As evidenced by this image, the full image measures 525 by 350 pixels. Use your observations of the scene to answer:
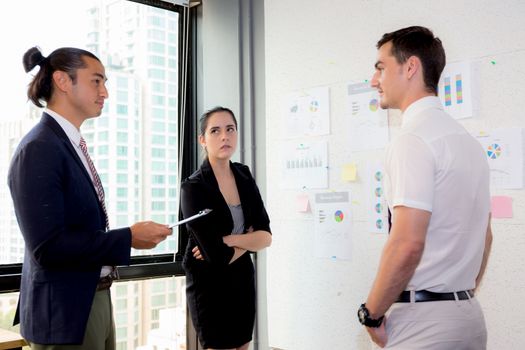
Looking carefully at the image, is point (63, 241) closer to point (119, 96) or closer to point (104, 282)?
point (104, 282)

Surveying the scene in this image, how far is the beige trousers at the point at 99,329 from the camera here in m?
1.49

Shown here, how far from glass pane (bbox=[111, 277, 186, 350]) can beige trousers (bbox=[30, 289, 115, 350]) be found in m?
1.43

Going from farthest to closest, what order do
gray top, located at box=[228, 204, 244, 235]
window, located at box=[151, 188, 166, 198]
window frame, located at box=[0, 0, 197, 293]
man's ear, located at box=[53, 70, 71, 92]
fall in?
window, located at box=[151, 188, 166, 198] → window frame, located at box=[0, 0, 197, 293] → gray top, located at box=[228, 204, 244, 235] → man's ear, located at box=[53, 70, 71, 92]

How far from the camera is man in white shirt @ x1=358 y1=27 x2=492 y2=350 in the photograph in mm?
1262

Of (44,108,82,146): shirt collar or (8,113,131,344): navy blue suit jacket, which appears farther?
(44,108,82,146): shirt collar

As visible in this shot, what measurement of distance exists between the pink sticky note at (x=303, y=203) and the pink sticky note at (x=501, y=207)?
0.98m

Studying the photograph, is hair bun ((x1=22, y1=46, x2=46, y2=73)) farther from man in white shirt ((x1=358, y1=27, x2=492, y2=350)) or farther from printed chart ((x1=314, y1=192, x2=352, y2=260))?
printed chart ((x1=314, y1=192, x2=352, y2=260))

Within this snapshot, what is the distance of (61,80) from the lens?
1.71m

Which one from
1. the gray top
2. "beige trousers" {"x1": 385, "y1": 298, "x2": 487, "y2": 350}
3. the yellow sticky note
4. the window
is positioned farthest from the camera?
the window

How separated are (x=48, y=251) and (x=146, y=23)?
2239 mm

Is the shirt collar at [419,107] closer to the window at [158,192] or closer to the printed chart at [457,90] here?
the printed chart at [457,90]

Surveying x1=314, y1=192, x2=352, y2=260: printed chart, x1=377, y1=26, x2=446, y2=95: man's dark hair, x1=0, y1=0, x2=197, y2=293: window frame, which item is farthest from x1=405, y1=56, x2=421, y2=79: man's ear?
x1=0, y1=0, x2=197, y2=293: window frame

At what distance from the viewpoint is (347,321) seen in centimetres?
253

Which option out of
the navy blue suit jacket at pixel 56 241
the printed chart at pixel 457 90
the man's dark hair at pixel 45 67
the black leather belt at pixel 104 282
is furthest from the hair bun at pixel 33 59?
the printed chart at pixel 457 90
